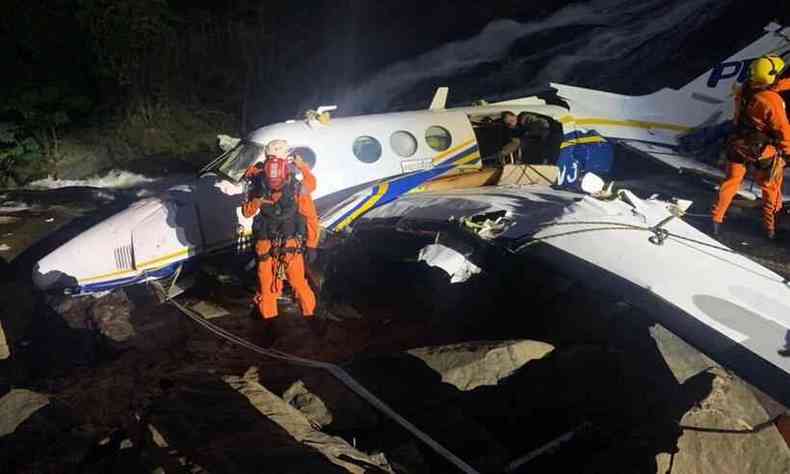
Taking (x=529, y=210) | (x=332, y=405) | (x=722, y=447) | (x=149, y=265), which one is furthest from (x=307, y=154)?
(x=722, y=447)

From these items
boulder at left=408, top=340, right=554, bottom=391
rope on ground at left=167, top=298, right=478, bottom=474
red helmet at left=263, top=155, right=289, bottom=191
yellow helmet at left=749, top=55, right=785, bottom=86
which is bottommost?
rope on ground at left=167, top=298, right=478, bottom=474

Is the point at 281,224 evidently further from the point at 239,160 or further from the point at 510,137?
the point at 510,137

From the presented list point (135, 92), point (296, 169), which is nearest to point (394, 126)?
point (296, 169)

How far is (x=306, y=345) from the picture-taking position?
7.73 meters

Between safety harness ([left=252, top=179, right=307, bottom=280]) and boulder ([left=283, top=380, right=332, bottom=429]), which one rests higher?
safety harness ([left=252, top=179, right=307, bottom=280])

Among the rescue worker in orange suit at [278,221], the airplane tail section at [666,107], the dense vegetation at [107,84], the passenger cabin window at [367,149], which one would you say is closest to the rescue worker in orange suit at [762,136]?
the airplane tail section at [666,107]

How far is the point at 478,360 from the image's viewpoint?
5969 millimetres

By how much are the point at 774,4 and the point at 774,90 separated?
53.4 ft

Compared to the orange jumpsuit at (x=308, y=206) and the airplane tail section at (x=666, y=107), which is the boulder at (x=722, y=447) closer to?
the orange jumpsuit at (x=308, y=206)

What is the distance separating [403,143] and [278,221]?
3.24 m

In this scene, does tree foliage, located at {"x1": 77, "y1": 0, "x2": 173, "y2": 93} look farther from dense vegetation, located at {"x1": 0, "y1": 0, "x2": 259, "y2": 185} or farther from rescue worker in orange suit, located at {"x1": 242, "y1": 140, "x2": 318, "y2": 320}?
rescue worker in orange suit, located at {"x1": 242, "y1": 140, "x2": 318, "y2": 320}

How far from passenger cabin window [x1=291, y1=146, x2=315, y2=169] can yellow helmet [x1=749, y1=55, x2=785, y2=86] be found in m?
6.44

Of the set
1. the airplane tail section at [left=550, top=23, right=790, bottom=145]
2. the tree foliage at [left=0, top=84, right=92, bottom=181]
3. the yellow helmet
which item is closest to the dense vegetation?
the tree foliage at [left=0, top=84, right=92, bottom=181]

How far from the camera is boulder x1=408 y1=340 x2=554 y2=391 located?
5.87m
